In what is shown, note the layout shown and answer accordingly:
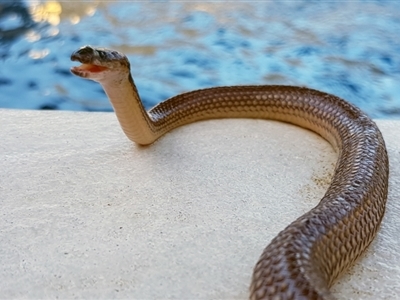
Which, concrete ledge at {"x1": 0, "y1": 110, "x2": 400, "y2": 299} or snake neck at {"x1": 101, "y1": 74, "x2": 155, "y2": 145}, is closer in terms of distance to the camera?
concrete ledge at {"x1": 0, "y1": 110, "x2": 400, "y2": 299}

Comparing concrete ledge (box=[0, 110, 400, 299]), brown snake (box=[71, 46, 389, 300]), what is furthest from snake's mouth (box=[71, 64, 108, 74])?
concrete ledge (box=[0, 110, 400, 299])

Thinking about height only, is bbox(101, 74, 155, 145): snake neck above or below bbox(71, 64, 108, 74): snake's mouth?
below

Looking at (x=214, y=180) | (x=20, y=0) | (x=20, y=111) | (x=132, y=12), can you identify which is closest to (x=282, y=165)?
(x=214, y=180)

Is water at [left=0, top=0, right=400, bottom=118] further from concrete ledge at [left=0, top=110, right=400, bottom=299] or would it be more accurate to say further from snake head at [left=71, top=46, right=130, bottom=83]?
snake head at [left=71, top=46, right=130, bottom=83]

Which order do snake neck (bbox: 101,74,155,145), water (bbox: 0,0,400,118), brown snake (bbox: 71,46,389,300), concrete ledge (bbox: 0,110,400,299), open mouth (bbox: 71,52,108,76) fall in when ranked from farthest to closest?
water (bbox: 0,0,400,118)
snake neck (bbox: 101,74,155,145)
open mouth (bbox: 71,52,108,76)
concrete ledge (bbox: 0,110,400,299)
brown snake (bbox: 71,46,389,300)

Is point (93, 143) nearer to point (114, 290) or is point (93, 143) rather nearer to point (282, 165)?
point (282, 165)

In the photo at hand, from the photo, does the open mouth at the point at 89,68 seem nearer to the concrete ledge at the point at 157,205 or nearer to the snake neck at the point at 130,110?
the snake neck at the point at 130,110

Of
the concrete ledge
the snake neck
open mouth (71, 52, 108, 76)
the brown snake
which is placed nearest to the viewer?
the brown snake
